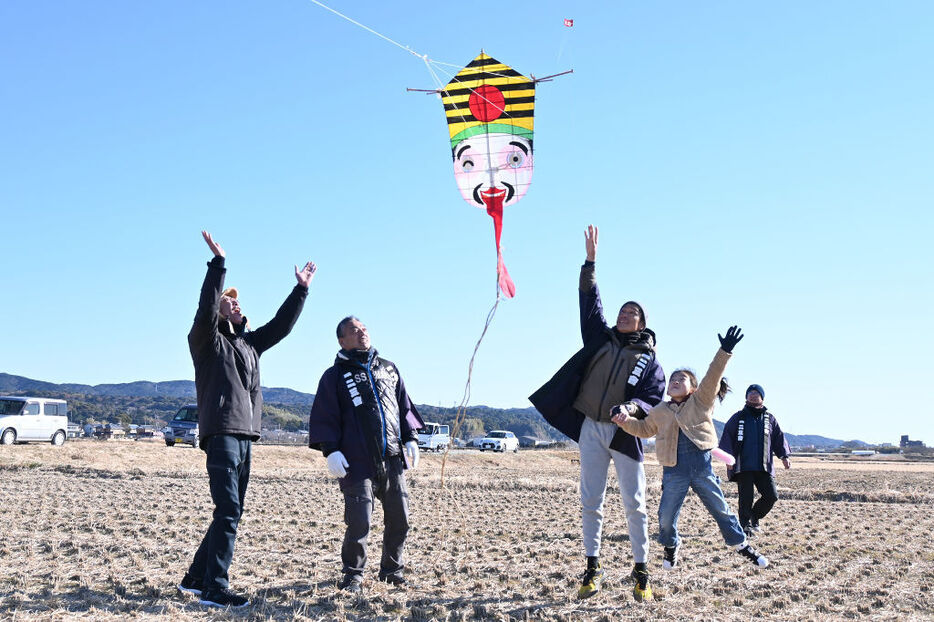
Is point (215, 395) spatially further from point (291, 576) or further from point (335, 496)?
point (335, 496)

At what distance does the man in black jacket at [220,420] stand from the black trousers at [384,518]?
709mm

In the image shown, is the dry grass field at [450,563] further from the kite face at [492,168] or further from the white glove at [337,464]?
the kite face at [492,168]

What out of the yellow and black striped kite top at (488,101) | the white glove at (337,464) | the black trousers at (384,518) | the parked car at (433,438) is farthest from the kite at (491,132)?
the parked car at (433,438)

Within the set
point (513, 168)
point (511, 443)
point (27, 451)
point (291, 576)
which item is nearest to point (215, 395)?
point (291, 576)

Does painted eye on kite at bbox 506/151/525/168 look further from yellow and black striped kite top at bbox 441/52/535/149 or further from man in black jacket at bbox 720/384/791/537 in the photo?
man in black jacket at bbox 720/384/791/537

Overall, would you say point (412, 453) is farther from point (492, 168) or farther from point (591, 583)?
point (492, 168)

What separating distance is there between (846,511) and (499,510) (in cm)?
544

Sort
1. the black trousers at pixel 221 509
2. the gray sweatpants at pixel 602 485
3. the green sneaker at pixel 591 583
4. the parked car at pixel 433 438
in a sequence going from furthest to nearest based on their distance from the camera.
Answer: the parked car at pixel 433 438, the gray sweatpants at pixel 602 485, the green sneaker at pixel 591 583, the black trousers at pixel 221 509

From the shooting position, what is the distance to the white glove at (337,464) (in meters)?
5.11

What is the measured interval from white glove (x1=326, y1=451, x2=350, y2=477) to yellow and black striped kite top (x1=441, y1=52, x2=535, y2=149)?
323 centimetres

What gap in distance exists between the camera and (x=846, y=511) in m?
12.1

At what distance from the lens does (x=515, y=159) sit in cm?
700

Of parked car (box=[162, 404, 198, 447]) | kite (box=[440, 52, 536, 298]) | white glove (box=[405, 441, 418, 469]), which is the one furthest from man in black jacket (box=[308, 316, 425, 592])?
parked car (box=[162, 404, 198, 447])

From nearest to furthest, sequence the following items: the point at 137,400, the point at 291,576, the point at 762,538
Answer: the point at 291,576
the point at 762,538
the point at 137,400
